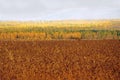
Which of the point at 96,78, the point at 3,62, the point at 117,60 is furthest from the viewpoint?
the point at 117,60

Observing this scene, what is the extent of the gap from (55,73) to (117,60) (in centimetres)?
424

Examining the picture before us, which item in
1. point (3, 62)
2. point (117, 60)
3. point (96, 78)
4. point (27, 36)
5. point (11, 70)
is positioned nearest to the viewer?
point (96, 78)

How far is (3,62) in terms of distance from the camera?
1525 cm

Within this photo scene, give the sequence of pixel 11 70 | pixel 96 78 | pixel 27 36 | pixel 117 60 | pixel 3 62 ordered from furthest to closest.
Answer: pixel 27 36, pixel 117 60, pixel 3 62, pixel 11 70, pixel 96 78

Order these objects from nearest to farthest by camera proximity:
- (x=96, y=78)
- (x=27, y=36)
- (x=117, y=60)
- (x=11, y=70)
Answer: (x=96, y=78) < (x=11, y=70) < (x=117, y=60) < (x=27, y=36)

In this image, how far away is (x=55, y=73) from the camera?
1320 centimetres

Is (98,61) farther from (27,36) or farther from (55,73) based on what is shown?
(27,36)

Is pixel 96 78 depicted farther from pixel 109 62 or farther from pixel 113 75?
pixel 109 62

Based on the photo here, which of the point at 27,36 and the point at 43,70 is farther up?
the point at 43,70

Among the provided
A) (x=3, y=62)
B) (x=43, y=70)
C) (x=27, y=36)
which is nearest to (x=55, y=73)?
(x=43, y=70)

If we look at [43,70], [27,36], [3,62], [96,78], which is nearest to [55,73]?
[43,70]

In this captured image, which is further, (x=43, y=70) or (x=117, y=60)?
(x=117, y=60)

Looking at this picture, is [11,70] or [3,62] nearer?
[11,70]

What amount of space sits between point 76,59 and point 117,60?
1909 mm
